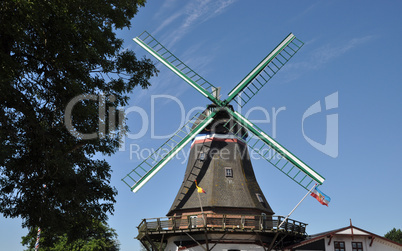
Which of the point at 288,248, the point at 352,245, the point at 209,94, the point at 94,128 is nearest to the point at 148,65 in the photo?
the point at 94,128

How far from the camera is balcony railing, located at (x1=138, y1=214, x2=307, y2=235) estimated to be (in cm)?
2194

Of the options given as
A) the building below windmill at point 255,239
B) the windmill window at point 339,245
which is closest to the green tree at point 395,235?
the building below windmill at point 255,239

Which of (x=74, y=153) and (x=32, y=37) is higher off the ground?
(x=32, y=37)

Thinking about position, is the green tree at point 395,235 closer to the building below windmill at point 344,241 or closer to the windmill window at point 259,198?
the building below windmill at point 344,241

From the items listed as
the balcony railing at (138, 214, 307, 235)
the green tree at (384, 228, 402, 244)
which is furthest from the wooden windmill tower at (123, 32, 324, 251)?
the green tree at (384, 228, 402, 244)

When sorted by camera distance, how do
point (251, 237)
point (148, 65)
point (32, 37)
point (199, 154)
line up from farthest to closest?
point (199, 154) → point (251, 237) → point (148, 65) → point (32, 37)

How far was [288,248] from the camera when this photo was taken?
23781mm

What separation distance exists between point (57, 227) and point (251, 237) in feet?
42.9

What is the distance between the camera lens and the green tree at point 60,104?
10891 millimetres

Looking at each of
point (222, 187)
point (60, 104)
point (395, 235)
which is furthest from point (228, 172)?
point (395, 235)

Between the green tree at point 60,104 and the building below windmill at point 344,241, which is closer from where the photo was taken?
the green tree at point 60,104

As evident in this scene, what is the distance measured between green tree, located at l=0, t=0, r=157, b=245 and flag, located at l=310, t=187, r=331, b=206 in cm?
1310

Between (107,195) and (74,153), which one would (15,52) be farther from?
(107,195)

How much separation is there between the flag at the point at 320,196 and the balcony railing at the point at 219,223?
2113mm
